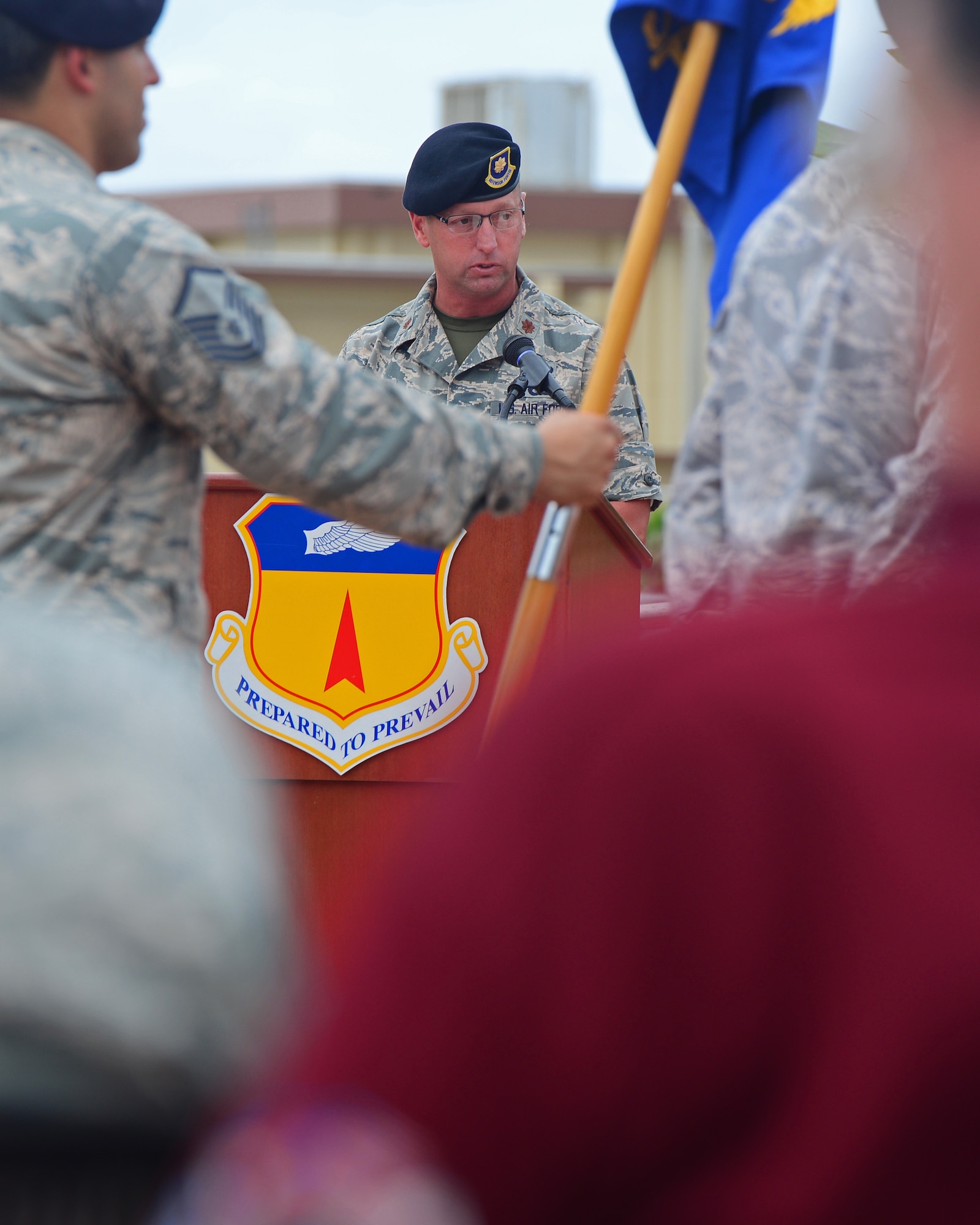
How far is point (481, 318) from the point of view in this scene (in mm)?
3979

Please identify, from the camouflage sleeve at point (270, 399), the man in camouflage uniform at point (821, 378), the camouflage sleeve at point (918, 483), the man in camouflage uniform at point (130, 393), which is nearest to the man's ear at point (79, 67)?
the man in camouflage uniform at point (130, 393)

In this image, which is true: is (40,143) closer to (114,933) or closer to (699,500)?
(699,500)

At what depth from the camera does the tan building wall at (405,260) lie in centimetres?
1336

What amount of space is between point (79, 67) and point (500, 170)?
2.27m

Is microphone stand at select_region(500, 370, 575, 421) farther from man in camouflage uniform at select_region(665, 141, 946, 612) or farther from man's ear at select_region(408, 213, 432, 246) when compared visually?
man in camouflage uniform at select_region(665, 141, 946, 612)

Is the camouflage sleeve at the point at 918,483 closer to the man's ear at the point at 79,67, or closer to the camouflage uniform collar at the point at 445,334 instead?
the man's ear at the point at 79,67

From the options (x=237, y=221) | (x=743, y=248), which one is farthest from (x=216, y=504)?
(x=237, y=221)

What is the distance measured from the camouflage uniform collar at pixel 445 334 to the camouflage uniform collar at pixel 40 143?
214cm

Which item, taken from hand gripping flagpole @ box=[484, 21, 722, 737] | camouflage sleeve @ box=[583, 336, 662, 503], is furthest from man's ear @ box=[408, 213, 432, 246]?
hand gripping flagpole @ box=[484, 21, 722, 737]

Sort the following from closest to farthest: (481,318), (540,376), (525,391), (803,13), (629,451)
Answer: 1. (803,13)
2. (540,376)
3. (525,391)
4. (629,451)
5. (481,318)

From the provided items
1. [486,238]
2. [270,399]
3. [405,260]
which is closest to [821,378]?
[270,399]

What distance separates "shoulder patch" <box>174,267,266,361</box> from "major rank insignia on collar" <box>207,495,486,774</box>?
1.32 meters

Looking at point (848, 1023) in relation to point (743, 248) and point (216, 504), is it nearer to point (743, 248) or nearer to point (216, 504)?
point (743, 248)

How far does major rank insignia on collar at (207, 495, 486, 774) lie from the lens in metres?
3.01
